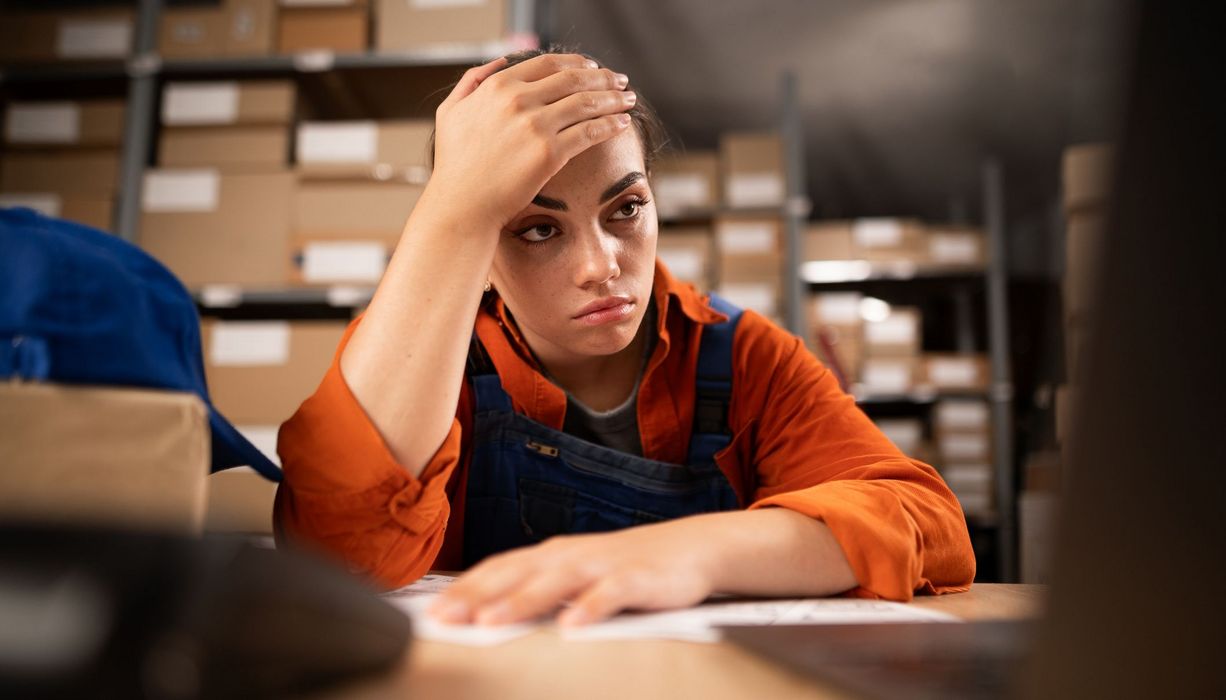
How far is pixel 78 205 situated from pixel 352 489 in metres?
2.17

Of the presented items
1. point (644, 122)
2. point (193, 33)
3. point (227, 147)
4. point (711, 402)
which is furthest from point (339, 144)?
point (711, 402)

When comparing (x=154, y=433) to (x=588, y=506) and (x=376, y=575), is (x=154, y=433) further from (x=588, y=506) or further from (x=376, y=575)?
(x=588, y=506)

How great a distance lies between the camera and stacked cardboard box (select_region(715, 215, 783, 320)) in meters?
3.16

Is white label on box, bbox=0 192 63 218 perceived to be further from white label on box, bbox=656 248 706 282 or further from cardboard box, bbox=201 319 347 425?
white label on box, bbox=656 248 706 282

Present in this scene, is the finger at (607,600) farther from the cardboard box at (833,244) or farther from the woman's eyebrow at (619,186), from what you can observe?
the cardboard box at (833,244)

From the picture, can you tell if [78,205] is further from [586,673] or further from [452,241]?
[586,673]

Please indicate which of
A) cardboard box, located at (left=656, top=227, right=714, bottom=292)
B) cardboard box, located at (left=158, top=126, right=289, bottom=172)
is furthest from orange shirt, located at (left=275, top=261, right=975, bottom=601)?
cardboard box, located at (left=656, top=227, right=714, bottom=292)

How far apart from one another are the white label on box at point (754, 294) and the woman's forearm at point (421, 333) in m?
2.56

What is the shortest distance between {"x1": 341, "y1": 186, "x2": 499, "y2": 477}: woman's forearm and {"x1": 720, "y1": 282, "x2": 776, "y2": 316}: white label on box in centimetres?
256

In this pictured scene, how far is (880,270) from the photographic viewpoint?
12.0ft

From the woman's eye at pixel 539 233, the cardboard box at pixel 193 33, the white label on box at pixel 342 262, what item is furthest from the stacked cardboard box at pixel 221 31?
the woman's eye at pixel 539 233

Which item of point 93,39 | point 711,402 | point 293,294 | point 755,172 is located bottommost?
point 711,402

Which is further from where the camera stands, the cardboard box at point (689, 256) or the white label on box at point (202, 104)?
the cardboard box at point (689, 256)

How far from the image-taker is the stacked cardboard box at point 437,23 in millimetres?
2197
